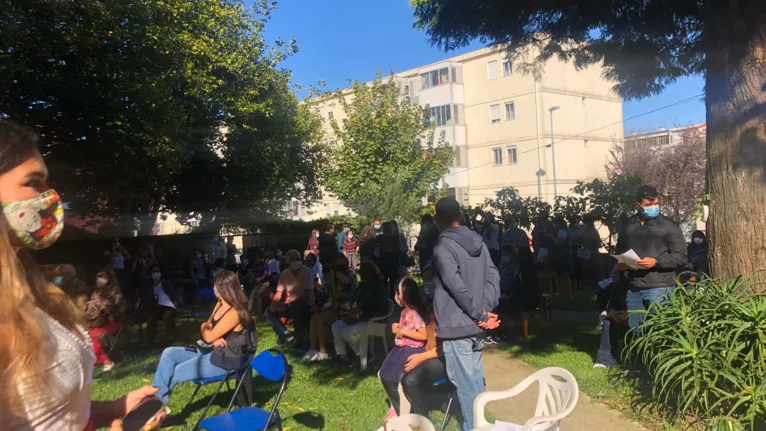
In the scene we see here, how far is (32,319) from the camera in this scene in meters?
1.30

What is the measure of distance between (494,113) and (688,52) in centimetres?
2823

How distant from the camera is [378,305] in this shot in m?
6.70

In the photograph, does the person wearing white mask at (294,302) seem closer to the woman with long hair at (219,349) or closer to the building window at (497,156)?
the woman with long hair at (219,349)

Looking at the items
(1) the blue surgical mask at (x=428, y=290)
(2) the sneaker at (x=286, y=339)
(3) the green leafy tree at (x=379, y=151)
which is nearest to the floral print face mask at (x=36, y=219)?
(1) the blue surgical mask at (x=428, y=290)

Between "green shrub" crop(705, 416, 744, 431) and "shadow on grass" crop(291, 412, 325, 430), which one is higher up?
"green shrub" crop(705, 416, 744, 431)

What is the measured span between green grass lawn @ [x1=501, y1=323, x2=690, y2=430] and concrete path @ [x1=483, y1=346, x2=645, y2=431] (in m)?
0.11

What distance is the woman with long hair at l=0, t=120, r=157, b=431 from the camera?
4.10ft

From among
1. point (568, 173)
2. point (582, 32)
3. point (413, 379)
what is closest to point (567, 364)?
point (413, 379)

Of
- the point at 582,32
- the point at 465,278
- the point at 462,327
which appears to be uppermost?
Answer: the point at 582,32

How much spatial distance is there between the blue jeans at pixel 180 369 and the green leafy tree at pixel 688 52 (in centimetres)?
466

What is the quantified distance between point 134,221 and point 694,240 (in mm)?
16744

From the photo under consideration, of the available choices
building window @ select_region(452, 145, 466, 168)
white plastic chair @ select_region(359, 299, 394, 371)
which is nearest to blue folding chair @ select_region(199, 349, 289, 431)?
white plastic chair @ select_region(359, 299, 394, 371)

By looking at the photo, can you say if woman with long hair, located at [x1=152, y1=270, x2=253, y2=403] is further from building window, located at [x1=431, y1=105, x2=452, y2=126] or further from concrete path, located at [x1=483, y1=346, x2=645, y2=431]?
building window, located at [x1=431, y1=105, x2=452, y2=126]

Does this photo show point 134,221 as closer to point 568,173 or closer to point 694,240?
point 694,240
